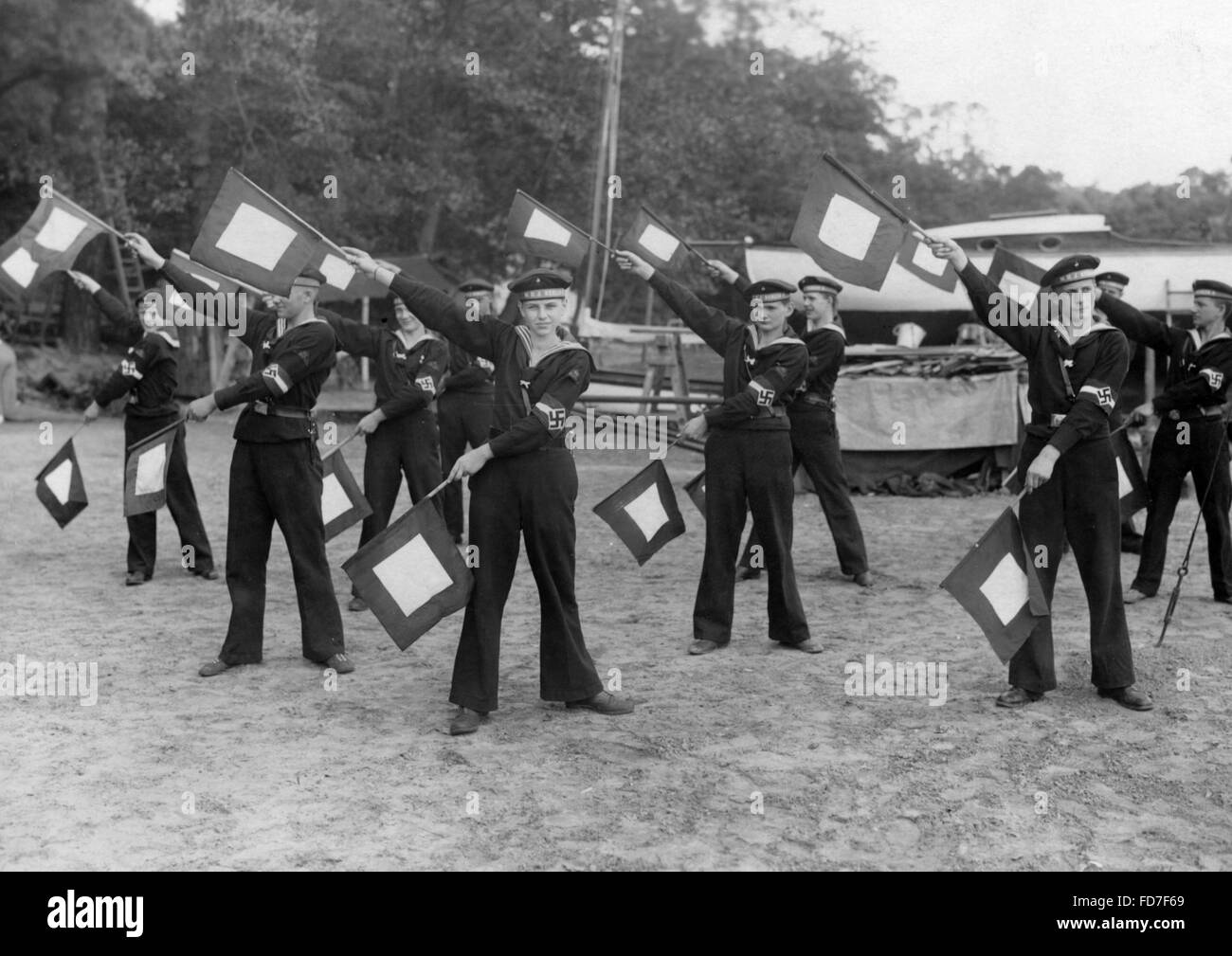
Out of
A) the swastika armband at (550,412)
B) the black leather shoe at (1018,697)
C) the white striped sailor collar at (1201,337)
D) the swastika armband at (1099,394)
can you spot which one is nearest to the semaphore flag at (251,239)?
the swastika armband at (550,412)

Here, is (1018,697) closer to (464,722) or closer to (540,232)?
(464,722)

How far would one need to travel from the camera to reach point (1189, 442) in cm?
918

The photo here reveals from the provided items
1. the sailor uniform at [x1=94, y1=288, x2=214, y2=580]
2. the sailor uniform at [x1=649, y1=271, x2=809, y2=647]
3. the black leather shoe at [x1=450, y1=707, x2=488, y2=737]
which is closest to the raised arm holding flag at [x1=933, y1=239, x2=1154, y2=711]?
the sailor uniform at [x1=649, y1=271, x2=809, y2=647]

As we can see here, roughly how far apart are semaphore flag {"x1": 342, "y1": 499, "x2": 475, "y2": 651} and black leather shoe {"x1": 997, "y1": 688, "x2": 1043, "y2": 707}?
276 centimetres

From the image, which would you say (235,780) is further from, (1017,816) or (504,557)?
(1017,816)

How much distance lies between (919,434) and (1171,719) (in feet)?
30.5

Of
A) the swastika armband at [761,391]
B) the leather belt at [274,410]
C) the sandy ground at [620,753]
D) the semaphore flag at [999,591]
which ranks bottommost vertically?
the sandy ground at [620,753]

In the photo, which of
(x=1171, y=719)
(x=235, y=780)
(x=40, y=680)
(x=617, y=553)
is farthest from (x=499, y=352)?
(x=617, y=553)

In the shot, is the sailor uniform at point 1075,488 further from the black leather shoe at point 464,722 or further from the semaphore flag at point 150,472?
the semaphore flag at point 150,472

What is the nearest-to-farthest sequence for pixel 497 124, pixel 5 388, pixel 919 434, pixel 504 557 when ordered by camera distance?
pixel 504 557, pixel 919 434, pixel 5 388, pixel 497 124

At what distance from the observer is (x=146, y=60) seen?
23.5 meters

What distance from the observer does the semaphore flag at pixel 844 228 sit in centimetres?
676

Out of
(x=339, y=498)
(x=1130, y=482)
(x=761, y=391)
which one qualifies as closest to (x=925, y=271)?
(x=761, y=391)

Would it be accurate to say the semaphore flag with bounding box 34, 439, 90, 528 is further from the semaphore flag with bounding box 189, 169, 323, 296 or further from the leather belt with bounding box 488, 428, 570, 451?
the leather belt with bounding box 488, 428, 570, 451
